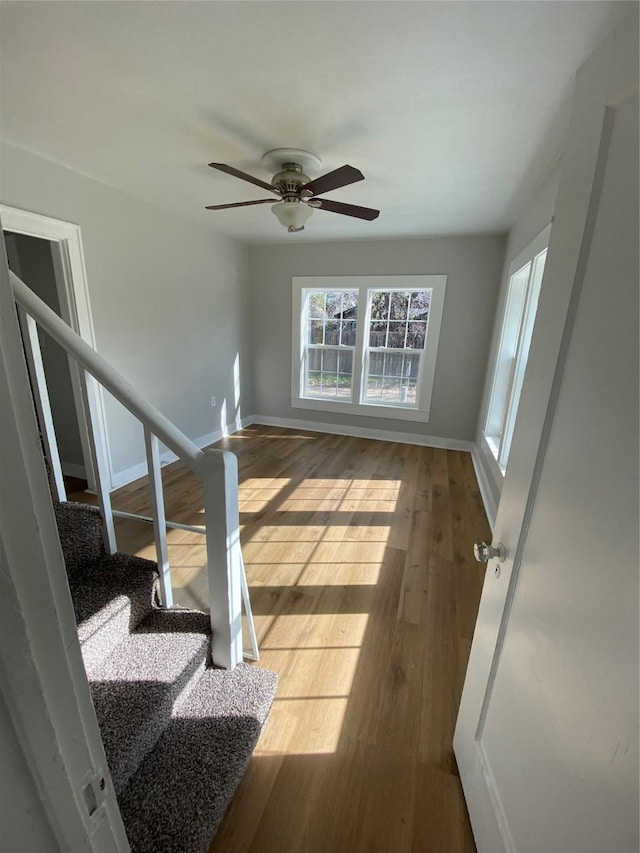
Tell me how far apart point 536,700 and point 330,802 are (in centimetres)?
86

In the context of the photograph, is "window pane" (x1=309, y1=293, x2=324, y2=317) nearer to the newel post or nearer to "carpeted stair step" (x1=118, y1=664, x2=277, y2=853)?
the newel post

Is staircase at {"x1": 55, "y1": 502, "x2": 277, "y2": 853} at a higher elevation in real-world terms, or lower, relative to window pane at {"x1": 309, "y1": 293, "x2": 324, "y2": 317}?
lower

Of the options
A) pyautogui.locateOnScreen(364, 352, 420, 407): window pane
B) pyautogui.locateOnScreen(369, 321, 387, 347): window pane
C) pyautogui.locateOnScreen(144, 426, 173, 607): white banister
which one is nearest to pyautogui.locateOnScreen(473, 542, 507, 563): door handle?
pyautogui.locateOnScreen(144, 426, 173, 607): white banister

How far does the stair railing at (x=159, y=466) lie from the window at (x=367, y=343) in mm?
3432

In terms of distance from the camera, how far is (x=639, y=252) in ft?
1.66

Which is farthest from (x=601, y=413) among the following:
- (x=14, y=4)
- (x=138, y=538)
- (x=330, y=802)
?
(x=138, y=538)

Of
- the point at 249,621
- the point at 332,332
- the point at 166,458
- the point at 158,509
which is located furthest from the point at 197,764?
the point at 332,332

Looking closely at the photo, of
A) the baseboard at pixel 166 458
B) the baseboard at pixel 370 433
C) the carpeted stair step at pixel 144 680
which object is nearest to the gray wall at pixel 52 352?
the baseboard at pixel 166 458

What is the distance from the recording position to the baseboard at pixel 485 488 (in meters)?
2.70

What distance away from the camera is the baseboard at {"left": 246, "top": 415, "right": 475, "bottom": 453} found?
4.25 m

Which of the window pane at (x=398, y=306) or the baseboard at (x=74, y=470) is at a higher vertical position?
the window pane at (x=398, y=306)

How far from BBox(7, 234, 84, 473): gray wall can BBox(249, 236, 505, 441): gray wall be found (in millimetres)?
2285

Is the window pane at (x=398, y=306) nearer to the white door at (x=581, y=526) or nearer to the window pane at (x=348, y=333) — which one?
the window pane at (x=348, y=333)

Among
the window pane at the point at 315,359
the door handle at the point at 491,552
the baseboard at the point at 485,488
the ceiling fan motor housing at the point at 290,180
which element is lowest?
the baseboard at the point at 485,488
